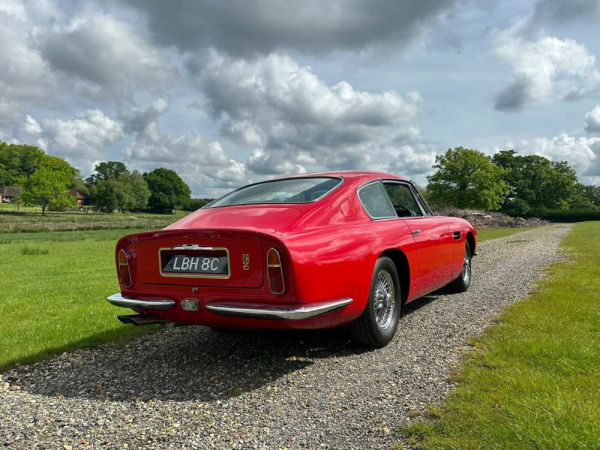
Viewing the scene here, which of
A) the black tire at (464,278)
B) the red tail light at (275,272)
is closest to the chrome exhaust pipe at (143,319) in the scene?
the red tail light at (275,272)

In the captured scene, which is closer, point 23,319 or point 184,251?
point 184,251

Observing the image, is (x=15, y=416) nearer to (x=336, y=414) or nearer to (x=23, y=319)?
(x=336, y=414)

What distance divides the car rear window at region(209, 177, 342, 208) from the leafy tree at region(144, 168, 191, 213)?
337ft

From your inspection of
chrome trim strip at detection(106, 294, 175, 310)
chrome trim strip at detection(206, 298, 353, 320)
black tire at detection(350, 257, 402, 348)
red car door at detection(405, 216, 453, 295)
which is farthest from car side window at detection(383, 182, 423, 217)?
chrome trim strip at detection(106, 294, 175, 310)

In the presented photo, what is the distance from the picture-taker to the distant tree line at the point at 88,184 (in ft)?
216

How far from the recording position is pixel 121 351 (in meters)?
4.34

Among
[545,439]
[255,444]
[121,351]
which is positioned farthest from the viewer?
[121,351]

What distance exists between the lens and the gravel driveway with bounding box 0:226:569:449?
2586mm

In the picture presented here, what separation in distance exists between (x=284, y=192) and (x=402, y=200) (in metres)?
1.66

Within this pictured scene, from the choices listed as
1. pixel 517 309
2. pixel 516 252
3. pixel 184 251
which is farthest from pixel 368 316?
pixel 516 252

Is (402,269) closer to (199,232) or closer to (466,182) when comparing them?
(199,232)

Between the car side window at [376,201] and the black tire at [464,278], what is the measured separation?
240cm

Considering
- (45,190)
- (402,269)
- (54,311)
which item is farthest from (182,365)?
(45,190)

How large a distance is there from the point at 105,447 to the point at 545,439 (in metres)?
2.34
